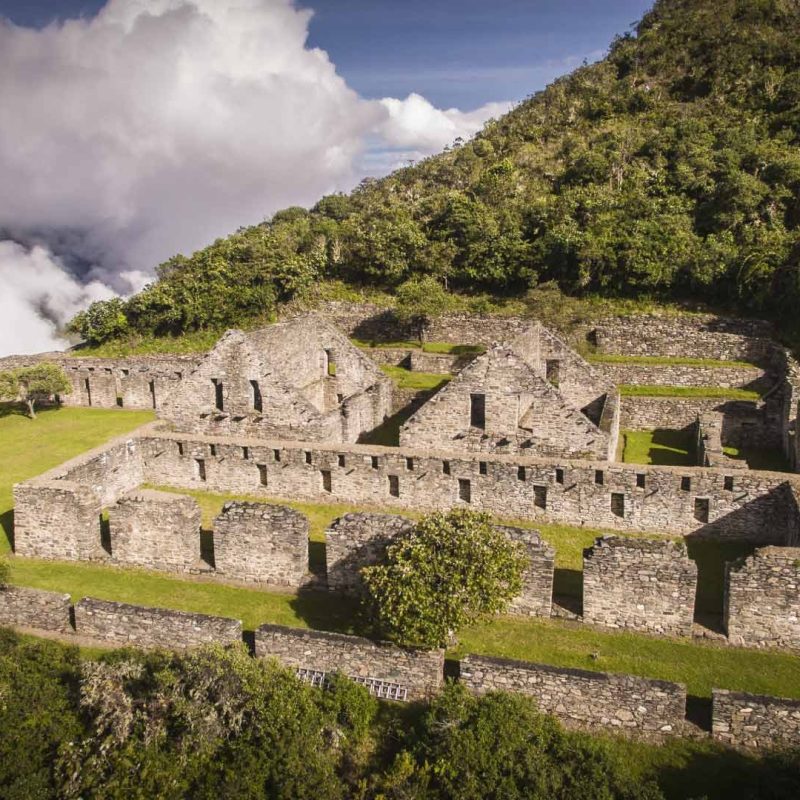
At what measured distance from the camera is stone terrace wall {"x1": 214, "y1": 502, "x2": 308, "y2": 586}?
1778 centimetres

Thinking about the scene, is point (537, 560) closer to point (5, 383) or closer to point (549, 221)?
point (5, 383)

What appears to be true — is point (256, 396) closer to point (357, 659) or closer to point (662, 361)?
point (357, 659)

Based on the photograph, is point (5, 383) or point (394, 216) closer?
point (5, 383)

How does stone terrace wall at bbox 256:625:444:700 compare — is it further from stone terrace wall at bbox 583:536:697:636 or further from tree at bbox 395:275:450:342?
tree at bbox 395:275:450:342

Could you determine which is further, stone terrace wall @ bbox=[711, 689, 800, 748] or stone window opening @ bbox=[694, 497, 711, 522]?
stone window opening @ bbox=[694, 497, 711, 522]

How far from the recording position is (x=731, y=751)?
40.3 feet

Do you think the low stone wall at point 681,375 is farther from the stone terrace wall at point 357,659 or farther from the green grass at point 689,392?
the stone terrace wall at point 357,659

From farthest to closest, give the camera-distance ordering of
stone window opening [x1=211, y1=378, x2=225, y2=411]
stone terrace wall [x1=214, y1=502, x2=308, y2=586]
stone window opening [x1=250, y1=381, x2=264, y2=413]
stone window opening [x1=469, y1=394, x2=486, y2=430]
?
1. stone window opening [x1=211, y1=378, x2=225, y2=411]
2. stone window opening [x1=250, y1=381, x2=264, y2=413]
3. stone window opening [x1=469, y1=394, x2=486, y2=430]
4. stone terrace wall [x1=214, y1=502, x2=308, y2=586]

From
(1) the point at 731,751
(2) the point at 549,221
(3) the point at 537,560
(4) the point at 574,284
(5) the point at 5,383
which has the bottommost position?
(1) the point at 731,751

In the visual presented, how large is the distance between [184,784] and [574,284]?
40.3m

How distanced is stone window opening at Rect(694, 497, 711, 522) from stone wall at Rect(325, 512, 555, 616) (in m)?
6.17

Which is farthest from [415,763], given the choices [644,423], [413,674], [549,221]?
[549,221]

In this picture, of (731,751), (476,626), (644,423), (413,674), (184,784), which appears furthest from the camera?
(644,423)

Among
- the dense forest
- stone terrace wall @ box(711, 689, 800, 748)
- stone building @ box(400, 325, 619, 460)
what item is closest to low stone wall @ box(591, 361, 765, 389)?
stone building @ box(400, 325, 619, 460)
